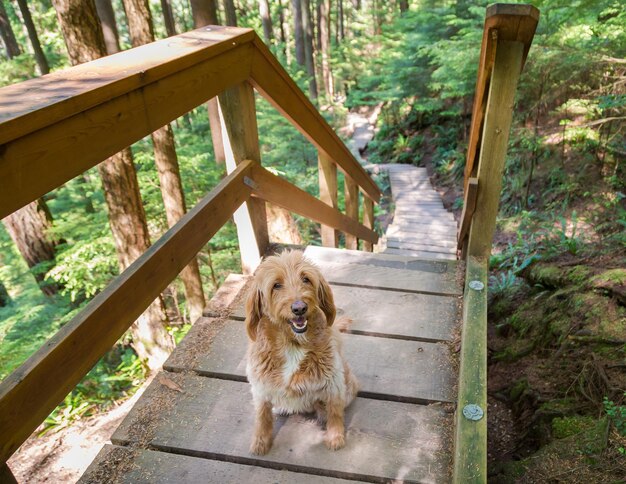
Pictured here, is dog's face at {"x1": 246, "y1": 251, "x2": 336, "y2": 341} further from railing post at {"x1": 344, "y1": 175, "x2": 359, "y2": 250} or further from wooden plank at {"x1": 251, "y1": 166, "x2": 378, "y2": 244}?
railing post at {"x1": 344, "y1": 175, "x2": 359, "y2": 250}

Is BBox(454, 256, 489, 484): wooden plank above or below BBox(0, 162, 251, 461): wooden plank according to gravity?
below

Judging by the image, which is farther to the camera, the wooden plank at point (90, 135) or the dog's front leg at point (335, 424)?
the dog's front leg at point (335, 424)

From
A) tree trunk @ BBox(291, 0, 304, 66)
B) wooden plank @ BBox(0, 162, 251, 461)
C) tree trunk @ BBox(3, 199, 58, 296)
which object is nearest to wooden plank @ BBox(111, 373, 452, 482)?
wooden plank @ BBox(0, 162, 251, 461)

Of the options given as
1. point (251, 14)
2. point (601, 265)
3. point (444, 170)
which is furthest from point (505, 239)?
point (251, 14)

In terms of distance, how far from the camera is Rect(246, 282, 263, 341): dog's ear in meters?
2.11

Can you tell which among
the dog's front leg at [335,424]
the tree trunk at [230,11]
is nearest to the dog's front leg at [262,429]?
the dog's front leg at [335,424]

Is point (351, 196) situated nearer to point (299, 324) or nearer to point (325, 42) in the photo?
point (299, 324)

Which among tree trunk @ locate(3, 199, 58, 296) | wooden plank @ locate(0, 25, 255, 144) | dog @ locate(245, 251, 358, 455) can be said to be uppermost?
wooden plank @ locate(0, 25, 255, 144)

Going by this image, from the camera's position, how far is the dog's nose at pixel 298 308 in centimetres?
196

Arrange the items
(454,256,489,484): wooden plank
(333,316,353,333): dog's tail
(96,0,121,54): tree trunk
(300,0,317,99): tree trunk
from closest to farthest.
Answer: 1. (454,256,489,484): wooden plank
2. (333,316,353,333): dog's tail
3. (96,0,121,54): tree trunk
4. (300,0,317,99): tree trunk

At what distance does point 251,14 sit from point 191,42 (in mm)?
25659

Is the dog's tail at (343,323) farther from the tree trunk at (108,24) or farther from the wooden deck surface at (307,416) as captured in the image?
the tree trunk at (108,24)

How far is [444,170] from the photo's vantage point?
14992mm

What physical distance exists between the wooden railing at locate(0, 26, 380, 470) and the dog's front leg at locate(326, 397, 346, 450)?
1.03 meters
